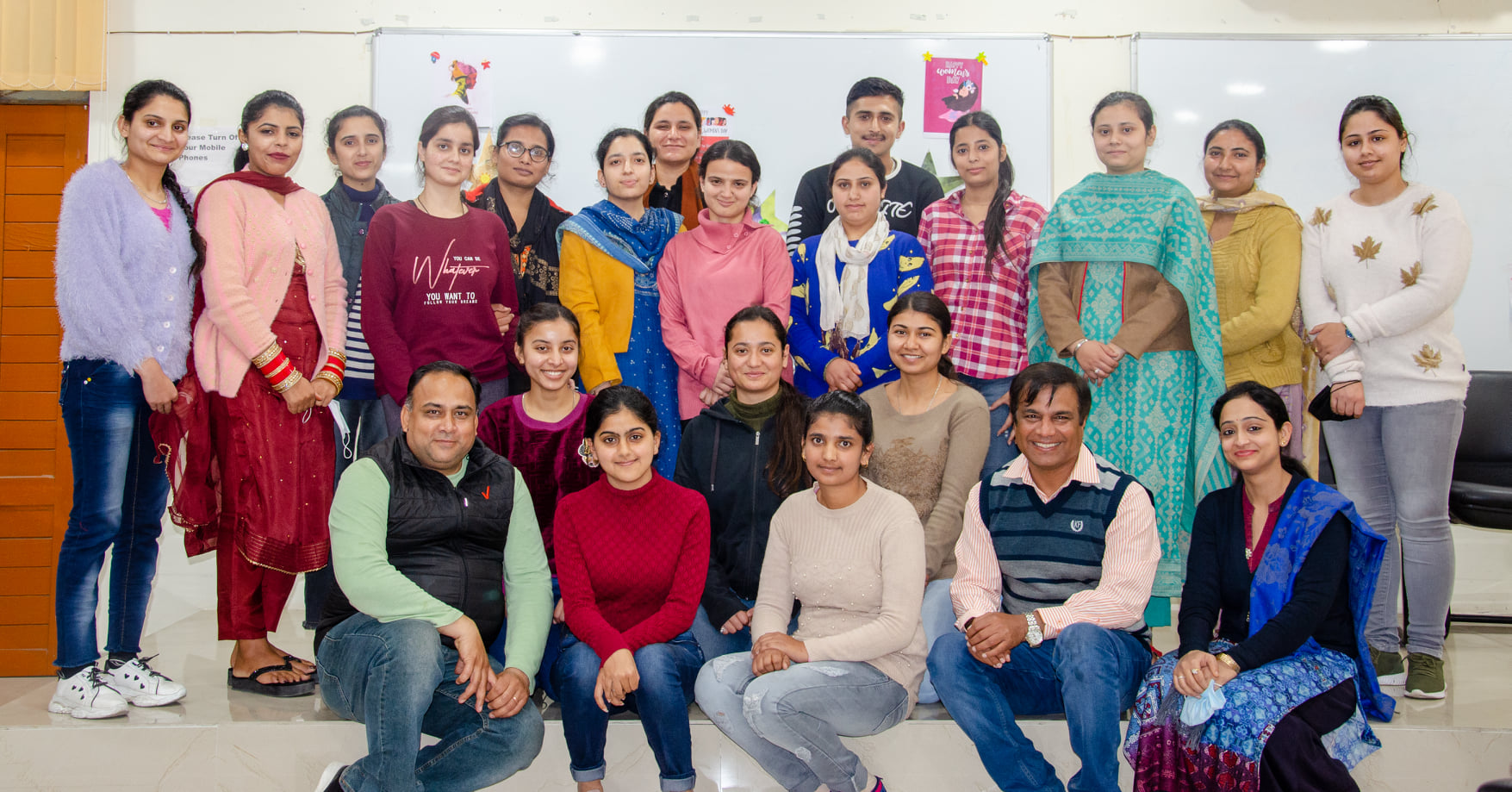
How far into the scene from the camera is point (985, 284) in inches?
107

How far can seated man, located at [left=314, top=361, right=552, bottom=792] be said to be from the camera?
1893mm

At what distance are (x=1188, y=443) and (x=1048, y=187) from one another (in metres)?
1.48

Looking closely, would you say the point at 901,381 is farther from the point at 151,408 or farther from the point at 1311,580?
the point at 151,408

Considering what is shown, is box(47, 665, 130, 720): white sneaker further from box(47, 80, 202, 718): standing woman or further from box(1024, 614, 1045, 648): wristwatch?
box(1024, 614, 1045, 648): wristwatch

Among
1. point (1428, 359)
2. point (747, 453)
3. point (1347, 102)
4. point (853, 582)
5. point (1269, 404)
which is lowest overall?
point (853, 582)

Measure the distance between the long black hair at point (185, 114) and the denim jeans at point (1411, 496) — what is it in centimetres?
302

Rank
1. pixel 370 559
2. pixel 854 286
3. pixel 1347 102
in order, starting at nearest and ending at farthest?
pixel 370 559 < pixel 854 286 < pixel 1347 102

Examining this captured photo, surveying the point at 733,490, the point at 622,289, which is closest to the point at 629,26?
the point at 622,289

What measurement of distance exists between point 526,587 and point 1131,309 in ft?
5.67

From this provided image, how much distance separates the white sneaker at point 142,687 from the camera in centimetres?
238

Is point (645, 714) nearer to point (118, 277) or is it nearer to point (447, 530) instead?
point (447, 530)

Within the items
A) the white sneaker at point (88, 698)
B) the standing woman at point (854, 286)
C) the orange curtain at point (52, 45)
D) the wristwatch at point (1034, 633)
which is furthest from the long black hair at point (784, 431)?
the orange curtain at point (52, 45)

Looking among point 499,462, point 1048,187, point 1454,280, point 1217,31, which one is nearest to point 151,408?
point 499,462

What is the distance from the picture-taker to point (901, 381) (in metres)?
2.48
